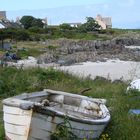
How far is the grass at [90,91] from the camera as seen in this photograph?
705 centimetres

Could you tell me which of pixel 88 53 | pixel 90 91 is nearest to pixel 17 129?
pixel 90 91

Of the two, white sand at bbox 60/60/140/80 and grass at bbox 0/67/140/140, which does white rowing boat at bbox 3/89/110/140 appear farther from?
white sand at bbox 60/60/140/80

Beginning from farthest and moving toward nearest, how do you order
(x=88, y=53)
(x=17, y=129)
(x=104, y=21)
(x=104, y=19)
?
(x=104, y=19), (x=104, y=21), (x=88, y=53), (x=17, y=129)

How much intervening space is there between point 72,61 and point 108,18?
Result: 7546 cm

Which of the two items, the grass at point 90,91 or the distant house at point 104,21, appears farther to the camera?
the distant house at point 104,21

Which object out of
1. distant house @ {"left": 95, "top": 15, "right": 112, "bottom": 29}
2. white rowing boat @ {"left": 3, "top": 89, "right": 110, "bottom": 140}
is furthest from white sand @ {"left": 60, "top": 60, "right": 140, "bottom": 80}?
distant house @ {"left": 95, "top": 15, "right": 112, "bottom": 29}

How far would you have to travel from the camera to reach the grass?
7.05 meters

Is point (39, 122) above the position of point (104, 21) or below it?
below

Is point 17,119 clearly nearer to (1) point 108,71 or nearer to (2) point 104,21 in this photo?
(1) point 108,71

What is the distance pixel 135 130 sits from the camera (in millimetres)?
6910

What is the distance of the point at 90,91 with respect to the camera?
1033 cm

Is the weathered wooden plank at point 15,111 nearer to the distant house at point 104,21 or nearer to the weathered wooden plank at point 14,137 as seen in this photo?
the weathered wooden plank at point 14,137

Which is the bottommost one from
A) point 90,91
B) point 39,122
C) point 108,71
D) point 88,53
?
point 88,53

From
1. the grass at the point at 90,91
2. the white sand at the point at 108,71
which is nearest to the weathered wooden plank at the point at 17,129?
the grass at the point at 90,91
